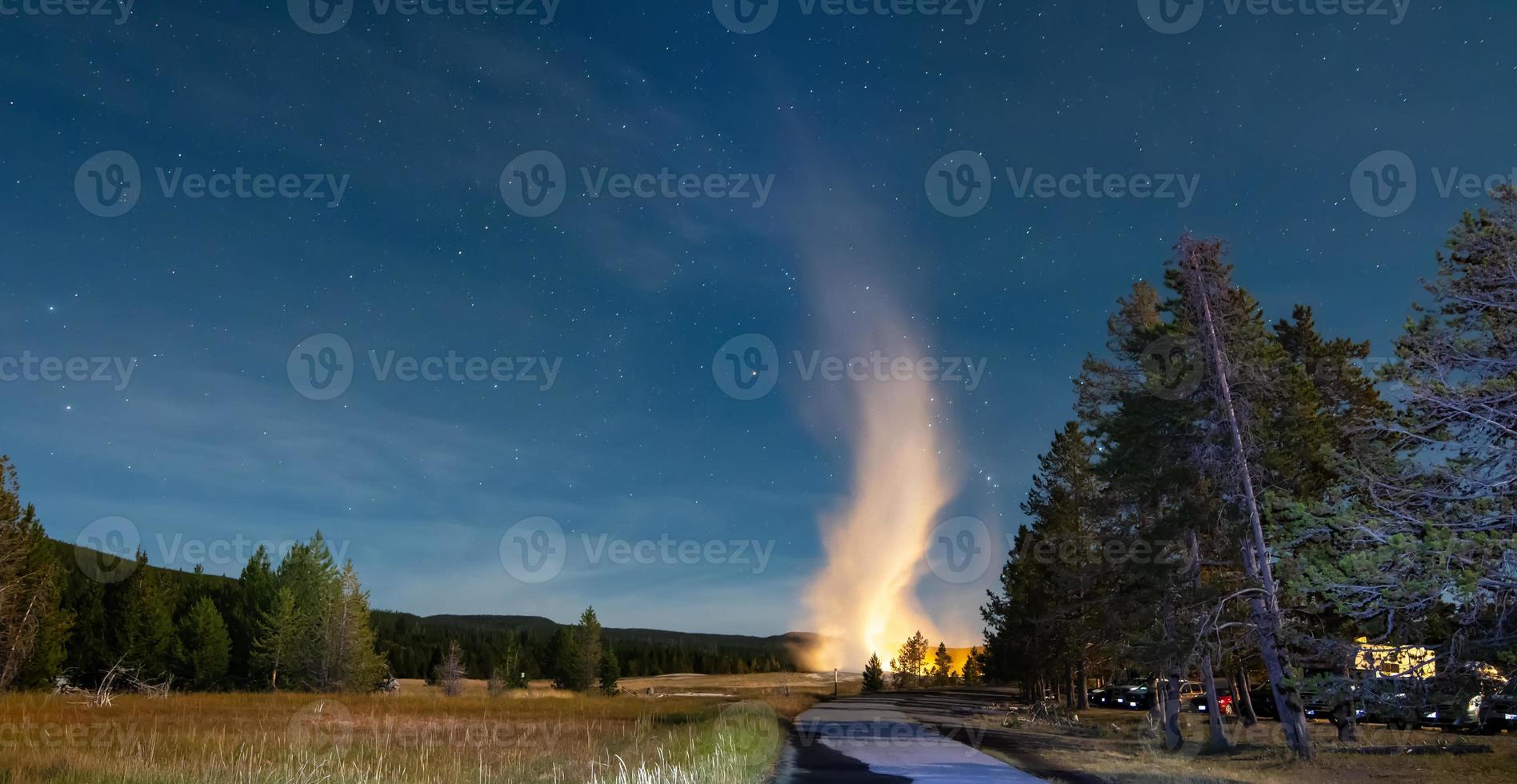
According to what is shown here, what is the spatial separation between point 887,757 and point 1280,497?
40.9ft

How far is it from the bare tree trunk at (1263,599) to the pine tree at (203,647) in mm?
70637

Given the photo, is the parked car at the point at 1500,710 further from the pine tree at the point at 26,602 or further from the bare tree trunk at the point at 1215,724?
the pine tree at the point at 26,602

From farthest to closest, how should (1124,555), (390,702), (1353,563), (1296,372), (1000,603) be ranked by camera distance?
(1000,603)
(390,702)
(1124,555)
(1296,372)
(1353,563)

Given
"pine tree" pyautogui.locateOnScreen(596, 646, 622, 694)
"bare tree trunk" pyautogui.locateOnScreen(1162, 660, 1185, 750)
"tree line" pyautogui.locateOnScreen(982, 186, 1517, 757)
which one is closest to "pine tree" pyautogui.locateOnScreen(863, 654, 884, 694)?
"pine tree" pyautogui.locateOnScreen(596, 646, 622, 694)

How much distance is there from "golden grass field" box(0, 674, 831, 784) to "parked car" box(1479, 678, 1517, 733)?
476 inches

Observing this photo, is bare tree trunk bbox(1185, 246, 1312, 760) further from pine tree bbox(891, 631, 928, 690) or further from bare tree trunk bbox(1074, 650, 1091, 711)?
pine tree bbox(891, 631, 928, 690)

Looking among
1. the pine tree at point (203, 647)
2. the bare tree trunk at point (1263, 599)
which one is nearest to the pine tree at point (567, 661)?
the pine tree at point (203, 647)

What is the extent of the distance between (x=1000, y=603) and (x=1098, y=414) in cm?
2642

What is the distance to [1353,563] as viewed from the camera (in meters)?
11.8

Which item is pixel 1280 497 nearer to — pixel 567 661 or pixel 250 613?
pixel 567 661

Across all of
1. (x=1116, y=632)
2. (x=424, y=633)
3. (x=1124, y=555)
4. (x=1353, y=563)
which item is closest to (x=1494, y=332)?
(x=1353, y=563)

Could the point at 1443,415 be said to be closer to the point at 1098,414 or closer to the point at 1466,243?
the point at 1466,243

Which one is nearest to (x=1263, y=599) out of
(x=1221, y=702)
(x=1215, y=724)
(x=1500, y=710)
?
(x=1215, y=724)

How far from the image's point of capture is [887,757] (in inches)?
846
